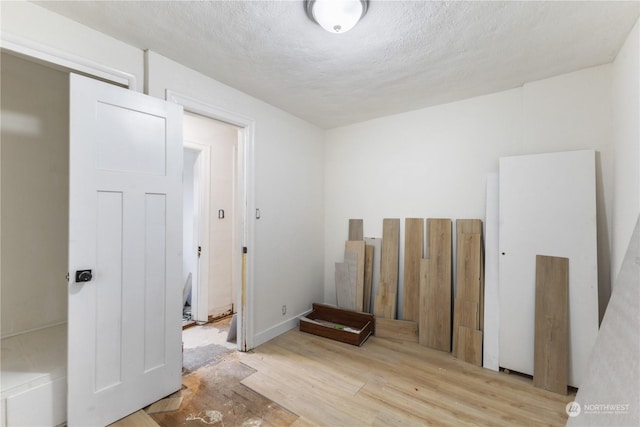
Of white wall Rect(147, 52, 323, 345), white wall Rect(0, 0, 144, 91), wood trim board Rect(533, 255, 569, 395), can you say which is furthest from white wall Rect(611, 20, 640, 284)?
white wall Rect(0, 0, 144, 91)

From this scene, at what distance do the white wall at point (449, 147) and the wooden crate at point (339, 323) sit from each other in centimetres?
37

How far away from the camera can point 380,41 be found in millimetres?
1759

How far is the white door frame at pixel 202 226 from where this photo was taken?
10.8 feet

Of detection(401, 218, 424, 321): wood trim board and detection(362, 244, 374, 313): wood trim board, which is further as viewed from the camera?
detection(362, 244, 374, 313): wood trim board

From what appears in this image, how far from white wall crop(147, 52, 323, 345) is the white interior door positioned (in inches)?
22.9

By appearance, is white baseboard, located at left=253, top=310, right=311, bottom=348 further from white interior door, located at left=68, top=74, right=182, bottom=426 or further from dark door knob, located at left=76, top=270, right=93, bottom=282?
dark door knob, located at left=76, top=270, right=93, bottom=282

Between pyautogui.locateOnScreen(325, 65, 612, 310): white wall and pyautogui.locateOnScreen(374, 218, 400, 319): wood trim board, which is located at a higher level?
pyautogui.locateOnScreen(325, 65, 612, 310): white wall

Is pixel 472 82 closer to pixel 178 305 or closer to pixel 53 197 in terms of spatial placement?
pixel 178 305

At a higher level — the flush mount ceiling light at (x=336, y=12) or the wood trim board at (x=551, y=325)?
the flush mount ceiling light at (x=336, y=12)

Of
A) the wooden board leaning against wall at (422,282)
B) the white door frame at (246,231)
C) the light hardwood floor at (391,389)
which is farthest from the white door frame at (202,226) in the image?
the wooden board leaning against wall at (422,282)

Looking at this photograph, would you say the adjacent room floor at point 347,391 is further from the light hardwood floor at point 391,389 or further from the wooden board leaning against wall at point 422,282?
the wooden board leaning against wall at point 422,282

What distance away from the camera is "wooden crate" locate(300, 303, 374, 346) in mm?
2740

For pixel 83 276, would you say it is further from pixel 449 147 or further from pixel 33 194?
pixel 449 147

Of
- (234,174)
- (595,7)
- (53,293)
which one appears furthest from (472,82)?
(53,293)
